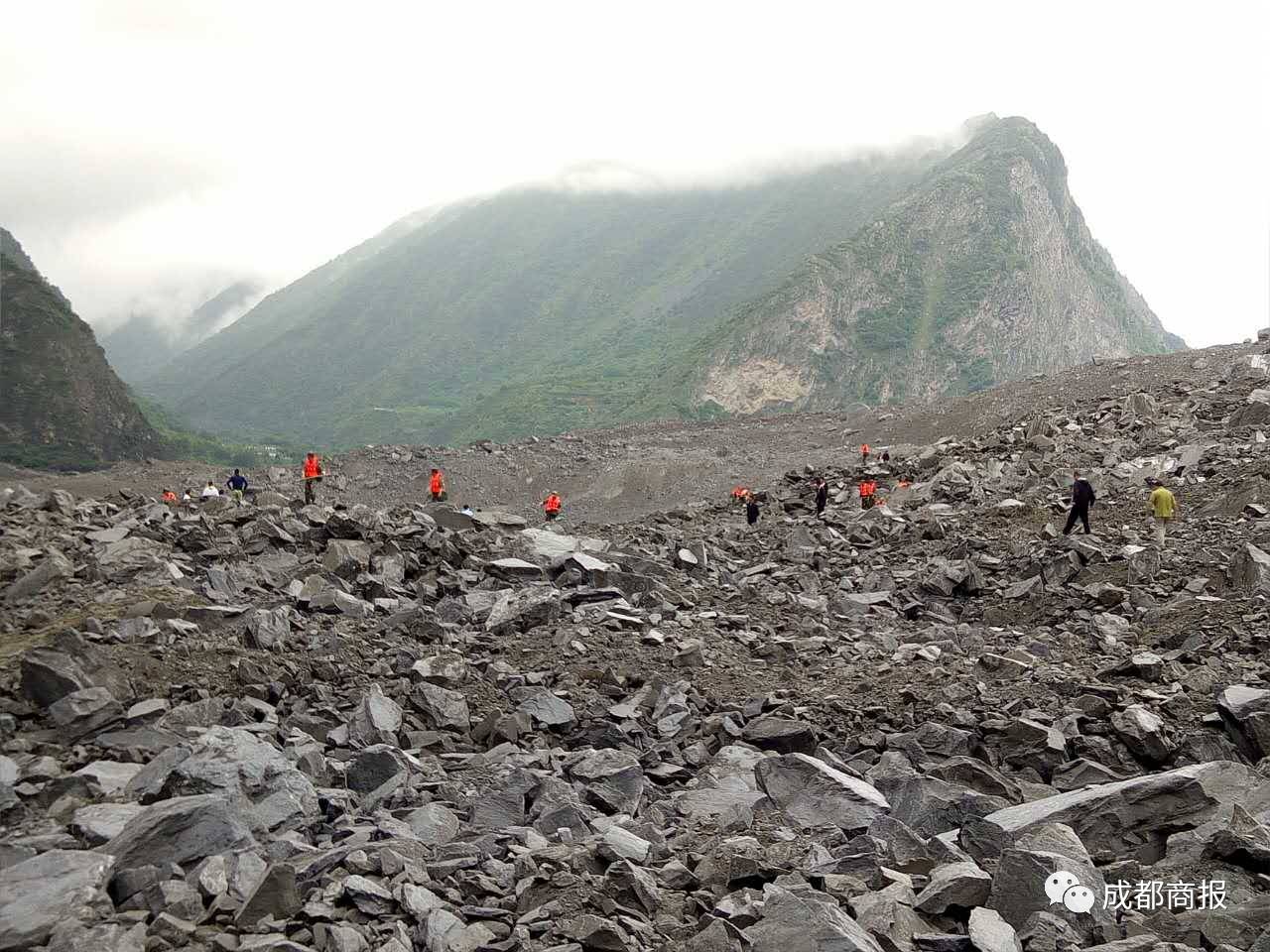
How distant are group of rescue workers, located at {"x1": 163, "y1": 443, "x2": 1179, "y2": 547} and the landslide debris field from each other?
555 millimetres

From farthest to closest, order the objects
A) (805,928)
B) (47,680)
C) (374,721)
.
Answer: (374,721)
(47,680)
(805,928)

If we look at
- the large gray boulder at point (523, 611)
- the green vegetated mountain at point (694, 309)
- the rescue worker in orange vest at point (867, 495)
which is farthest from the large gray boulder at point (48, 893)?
the green vegetated mountain at point (694, 309)

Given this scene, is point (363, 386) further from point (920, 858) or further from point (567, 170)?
point (920, 858)

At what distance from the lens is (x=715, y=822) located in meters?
6.58

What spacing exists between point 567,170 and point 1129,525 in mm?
166636

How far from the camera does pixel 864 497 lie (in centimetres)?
2222

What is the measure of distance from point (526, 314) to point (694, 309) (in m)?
28.7

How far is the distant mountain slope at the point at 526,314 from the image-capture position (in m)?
101

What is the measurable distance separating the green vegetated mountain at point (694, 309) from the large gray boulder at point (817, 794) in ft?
227

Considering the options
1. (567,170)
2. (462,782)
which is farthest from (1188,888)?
(567,170)

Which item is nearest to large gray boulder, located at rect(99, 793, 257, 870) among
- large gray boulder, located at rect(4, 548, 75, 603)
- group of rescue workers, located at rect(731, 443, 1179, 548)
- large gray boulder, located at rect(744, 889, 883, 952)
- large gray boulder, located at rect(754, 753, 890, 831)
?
large gray boulder, located at rect(744, 889, 883, 952)

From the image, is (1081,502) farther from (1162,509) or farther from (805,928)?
(805,928)

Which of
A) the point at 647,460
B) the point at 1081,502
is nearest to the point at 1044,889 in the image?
the point at 1081,502

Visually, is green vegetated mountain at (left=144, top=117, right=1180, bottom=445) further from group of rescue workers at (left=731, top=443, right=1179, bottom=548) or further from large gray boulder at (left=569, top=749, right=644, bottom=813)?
large gray boulder at (left=569, top=749, right=644, bottom=813)
